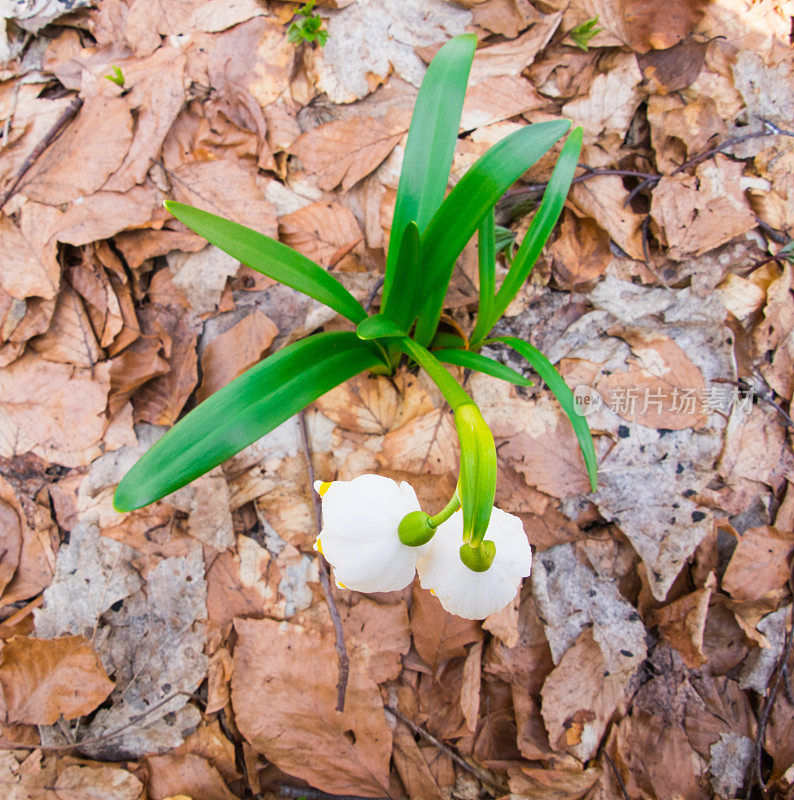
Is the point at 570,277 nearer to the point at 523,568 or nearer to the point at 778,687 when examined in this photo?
the point at 523,568

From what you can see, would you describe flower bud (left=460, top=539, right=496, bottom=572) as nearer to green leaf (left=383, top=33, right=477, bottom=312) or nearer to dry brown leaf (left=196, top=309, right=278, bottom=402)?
green leaf (left=383, top=33, right=477, bottom=312)

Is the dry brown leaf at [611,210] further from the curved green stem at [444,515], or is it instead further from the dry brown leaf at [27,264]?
the dry brown leaf at [27,264]

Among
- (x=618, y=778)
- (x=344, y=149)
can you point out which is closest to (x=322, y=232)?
(x=344, y=149)

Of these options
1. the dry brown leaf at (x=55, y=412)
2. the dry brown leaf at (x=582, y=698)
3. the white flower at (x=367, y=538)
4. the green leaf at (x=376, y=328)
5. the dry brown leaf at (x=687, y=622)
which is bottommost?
the dry brown leaf at (x=582, y=698)

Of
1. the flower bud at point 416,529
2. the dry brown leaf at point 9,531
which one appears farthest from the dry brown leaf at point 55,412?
the flower bud at point 416,529

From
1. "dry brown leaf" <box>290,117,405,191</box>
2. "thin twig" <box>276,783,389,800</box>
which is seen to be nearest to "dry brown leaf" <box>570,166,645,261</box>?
"dry brown leaf" <box>290,117,405,191</box>

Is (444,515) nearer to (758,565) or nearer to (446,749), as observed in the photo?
(446,749)
